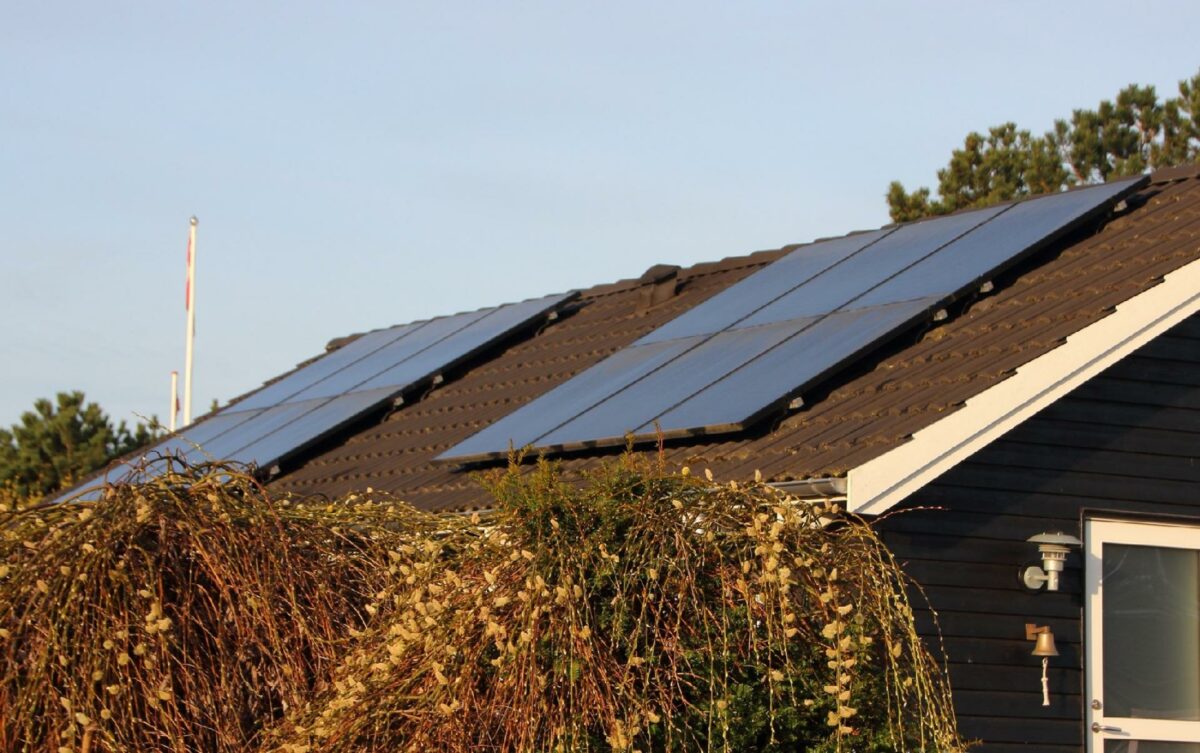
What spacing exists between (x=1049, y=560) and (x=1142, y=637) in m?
0.98

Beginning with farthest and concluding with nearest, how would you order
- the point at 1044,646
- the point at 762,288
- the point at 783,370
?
1. the point at 762,288
2. the point at 783,370
3. the point at 1044,646

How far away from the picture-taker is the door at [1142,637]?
1063 cm

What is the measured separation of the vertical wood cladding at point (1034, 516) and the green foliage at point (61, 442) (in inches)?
1199

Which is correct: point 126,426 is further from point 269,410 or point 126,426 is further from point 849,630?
point 849,630

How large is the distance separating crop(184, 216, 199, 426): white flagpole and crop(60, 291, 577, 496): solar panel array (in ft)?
14.3

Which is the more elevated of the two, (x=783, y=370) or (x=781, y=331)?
(x=781, y=331)

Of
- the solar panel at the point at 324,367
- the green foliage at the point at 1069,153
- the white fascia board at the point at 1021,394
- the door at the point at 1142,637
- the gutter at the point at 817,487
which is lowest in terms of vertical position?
the door at the point at 1142,637

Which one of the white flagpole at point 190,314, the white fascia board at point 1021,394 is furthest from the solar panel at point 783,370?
the white flagpole at point 190,314

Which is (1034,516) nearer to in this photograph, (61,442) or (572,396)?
(572,396)

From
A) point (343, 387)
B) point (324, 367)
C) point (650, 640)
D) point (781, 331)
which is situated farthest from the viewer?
point (324, 367)

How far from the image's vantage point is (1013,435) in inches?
415

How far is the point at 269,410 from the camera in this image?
18.8 metres

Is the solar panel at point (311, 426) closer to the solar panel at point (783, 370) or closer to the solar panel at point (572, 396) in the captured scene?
the solar panel at point (572, 396)

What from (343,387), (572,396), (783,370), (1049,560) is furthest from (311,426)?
(1049,560)
